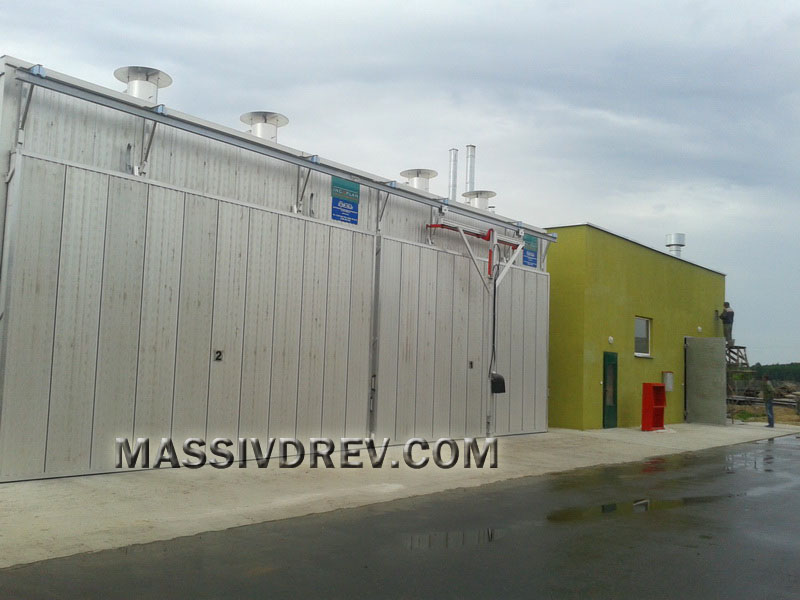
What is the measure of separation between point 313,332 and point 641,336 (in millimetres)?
12842

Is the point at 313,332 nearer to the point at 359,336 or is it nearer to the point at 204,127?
the point at 359,336

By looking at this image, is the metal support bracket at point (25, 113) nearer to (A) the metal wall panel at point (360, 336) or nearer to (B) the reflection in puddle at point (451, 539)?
(A) the metal wall panel at point (360, 336)

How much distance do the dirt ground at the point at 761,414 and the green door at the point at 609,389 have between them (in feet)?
32.6

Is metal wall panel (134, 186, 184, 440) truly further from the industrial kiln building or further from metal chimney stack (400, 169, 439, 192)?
metal chimney stack (400, 169, 439, 192)

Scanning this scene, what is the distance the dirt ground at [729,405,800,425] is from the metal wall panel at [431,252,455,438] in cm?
1690

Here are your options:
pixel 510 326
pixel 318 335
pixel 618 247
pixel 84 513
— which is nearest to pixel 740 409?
pixel 618 247

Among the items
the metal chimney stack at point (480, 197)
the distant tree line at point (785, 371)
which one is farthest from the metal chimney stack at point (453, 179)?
the distant tree line at point (785, 371)

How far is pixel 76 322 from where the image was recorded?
9.08m

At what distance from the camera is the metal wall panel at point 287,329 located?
37.6 ft

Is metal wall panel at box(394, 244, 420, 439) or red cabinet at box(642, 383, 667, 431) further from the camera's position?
red cabinet at box(642, 383, 667, 431)

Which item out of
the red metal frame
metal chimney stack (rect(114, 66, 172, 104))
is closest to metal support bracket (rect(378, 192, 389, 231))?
the red metal frame

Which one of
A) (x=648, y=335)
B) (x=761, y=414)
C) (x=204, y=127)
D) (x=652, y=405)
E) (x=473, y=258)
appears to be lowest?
(x=761, y=414)

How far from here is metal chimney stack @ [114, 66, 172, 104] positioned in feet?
34.2

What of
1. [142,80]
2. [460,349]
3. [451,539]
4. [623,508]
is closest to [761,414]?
[460,349]
